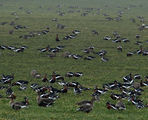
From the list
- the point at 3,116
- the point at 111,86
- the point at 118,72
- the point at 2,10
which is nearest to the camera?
the point at 3,116

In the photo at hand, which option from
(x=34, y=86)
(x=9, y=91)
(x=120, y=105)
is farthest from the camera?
(x=34, y=86)

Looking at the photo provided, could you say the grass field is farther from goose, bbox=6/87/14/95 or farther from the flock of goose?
goose, bbox=6/87/14/95

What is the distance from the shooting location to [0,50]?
1550 inches

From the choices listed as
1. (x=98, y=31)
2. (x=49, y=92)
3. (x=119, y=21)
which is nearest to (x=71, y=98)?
(x=49, y=92)

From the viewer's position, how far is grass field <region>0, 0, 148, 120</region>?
1962 centimetres

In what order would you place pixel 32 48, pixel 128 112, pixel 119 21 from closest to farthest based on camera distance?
pixel 128 112, pixel 32 48, pixel 119 21

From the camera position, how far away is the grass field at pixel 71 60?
1962 cm

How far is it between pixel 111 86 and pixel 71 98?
409 centimetres

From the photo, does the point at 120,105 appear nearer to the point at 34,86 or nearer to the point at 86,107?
the point at 86,107

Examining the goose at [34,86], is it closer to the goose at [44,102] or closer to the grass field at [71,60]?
the grass field at [71,60]

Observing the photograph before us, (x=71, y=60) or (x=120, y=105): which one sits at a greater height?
(x=120, y=105)

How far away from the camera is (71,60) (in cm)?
3609

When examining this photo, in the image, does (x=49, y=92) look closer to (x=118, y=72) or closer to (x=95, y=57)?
(x=118, y=72)

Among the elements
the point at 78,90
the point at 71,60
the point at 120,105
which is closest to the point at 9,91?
the point at 78,90
